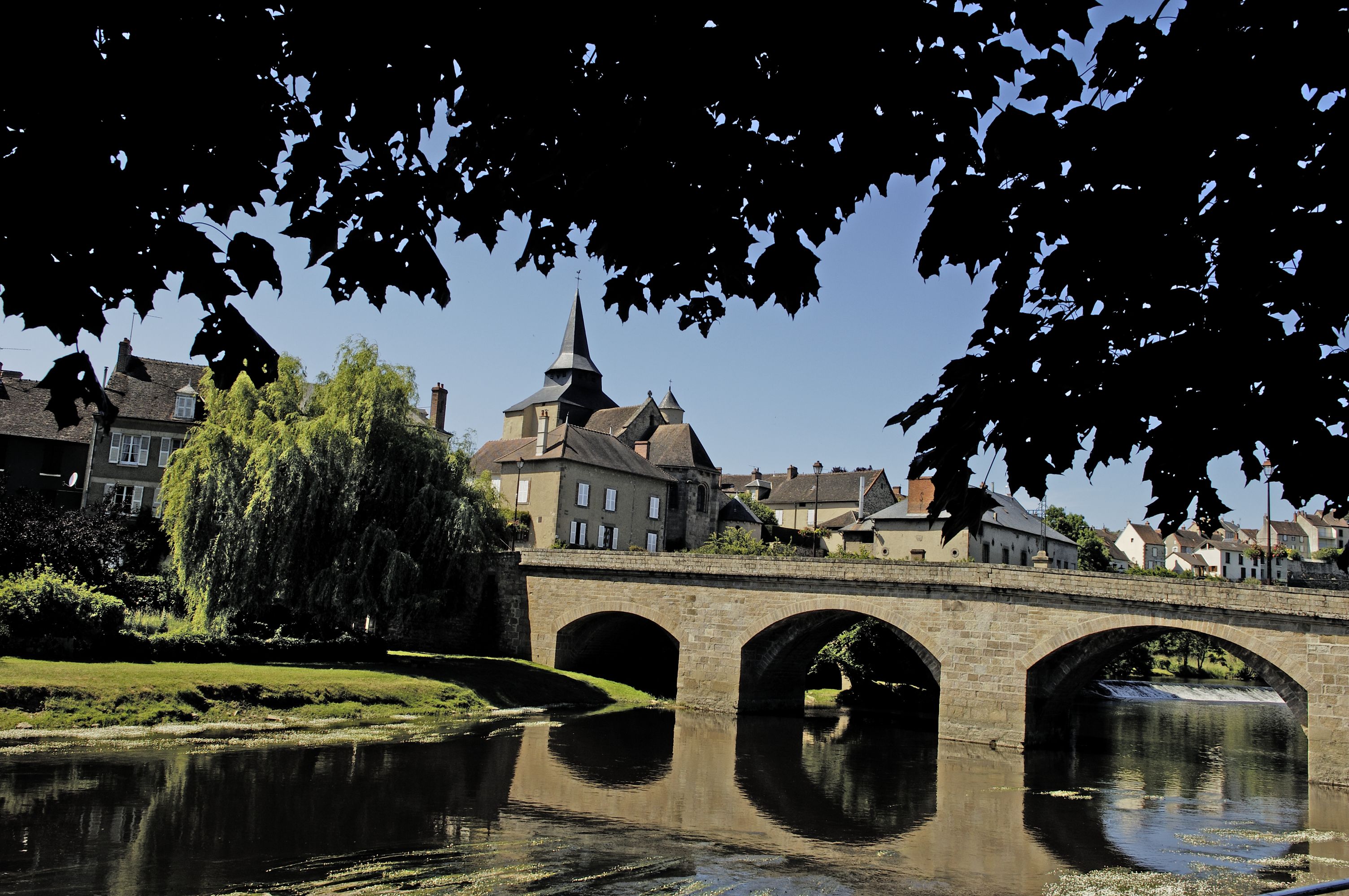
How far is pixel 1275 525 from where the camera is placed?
96125 millimetres

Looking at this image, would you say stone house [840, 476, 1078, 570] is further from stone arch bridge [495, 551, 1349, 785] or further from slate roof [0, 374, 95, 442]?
slate roof [0, 374, 95, 442]

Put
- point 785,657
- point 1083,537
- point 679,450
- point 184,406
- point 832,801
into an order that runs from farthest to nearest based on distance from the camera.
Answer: point 1083,537, point 679,450, point 184,406, point 785,657, point 832,801

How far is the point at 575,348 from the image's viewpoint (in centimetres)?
5725

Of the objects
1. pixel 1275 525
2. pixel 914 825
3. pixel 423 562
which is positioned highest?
pixel 1275 525

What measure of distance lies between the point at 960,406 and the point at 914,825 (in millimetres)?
14222

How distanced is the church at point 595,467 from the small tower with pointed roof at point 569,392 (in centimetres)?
5

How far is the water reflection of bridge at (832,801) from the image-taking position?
1404cm

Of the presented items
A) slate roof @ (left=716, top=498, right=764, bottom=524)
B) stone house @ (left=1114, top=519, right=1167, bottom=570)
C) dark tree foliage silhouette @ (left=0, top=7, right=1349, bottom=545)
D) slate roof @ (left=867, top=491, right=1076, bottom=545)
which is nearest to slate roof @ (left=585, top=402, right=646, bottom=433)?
slate roof @ (left=716, top=498, right=764, bottom=524)

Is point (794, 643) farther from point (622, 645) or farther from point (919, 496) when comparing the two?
point (919, 496)

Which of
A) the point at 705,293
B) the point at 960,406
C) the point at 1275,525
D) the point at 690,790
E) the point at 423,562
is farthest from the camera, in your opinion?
the point at 1275,525

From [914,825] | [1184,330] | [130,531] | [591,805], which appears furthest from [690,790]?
[130,531]

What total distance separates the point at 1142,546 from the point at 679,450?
2530 inches

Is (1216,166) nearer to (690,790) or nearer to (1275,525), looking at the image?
(690,790)

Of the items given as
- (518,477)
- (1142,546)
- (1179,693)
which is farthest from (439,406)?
(1142,546)
